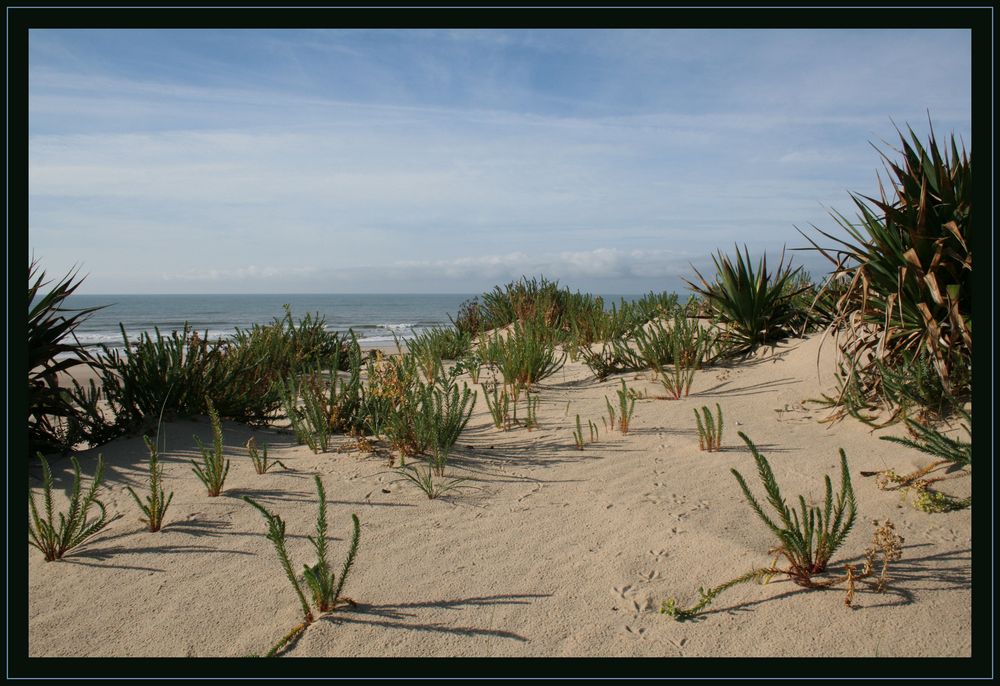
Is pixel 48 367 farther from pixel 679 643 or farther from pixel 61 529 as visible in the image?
pixel 679 643

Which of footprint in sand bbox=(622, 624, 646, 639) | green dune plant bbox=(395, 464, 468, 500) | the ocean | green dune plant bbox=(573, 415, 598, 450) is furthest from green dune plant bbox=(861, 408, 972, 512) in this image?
the ocean

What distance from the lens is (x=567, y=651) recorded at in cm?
242

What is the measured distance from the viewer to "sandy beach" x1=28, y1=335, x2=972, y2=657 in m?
2.50

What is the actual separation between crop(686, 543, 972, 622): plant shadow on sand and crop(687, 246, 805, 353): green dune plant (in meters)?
4.62

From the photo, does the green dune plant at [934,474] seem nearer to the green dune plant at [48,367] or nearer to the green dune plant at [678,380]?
the green dune plant at [678,380]

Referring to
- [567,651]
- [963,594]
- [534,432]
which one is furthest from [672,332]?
[567,651]

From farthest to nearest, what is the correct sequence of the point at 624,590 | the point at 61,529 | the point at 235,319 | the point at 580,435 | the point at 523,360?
the point at 235,319, the point at 523,360, the point at 580,435, the point at 61,529, the point at 624,590

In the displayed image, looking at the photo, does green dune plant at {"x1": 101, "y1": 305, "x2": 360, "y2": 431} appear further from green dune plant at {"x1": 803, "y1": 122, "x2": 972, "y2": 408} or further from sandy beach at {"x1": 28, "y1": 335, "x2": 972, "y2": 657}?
green dune plant at {"x1": 803, "y1": 122, "x2": 972, "y2": 408}

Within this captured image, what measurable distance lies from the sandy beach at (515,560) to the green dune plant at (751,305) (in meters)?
2.60

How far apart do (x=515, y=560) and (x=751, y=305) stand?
5.25m

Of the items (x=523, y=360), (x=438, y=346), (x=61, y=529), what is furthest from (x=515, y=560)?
(x=438, y=346)

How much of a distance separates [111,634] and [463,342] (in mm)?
7555

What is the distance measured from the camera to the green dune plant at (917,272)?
166 inches

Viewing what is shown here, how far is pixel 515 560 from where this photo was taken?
3121 mm
